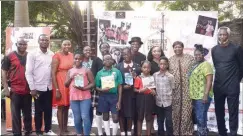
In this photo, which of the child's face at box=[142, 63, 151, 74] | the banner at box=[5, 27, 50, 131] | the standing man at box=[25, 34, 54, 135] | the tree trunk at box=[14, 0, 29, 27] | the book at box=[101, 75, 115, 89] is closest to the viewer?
the book at box=[101, 75, 115, 89]

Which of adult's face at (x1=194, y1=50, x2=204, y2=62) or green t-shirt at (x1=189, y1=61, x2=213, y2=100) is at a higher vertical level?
adult's face at (x1=194, y1=50, x2=204, y2=62)

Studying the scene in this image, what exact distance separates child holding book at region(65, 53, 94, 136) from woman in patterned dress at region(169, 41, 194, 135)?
147cm

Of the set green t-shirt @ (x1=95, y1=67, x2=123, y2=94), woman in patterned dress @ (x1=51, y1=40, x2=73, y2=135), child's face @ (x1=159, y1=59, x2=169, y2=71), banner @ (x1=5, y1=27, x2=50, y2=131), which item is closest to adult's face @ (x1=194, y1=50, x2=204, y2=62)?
child's face @ (x1=159, y1=59, x2=169, y2=71)

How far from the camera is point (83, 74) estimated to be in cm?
559

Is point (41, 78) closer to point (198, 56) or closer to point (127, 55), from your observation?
point (127, 55)

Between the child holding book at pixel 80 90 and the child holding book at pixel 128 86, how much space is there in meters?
0.56

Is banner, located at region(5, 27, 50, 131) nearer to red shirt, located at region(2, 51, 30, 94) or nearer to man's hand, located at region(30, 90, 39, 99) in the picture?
red shirt, located at region(2, 51, 30, 94)

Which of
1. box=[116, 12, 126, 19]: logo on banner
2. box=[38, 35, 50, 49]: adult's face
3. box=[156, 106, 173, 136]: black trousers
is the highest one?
box=[116, 12, 126, 19]: logo on banner

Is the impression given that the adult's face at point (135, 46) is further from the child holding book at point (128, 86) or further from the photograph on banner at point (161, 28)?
the photograph on banner at point (161, 28)

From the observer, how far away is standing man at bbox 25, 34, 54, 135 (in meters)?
5.75

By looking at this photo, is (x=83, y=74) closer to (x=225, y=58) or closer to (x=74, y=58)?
(x=74, y=58)

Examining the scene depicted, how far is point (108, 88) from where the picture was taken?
557 cm

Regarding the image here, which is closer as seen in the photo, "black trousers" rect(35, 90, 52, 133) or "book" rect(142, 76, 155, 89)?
"book" rect(142, 76, 155, 89)

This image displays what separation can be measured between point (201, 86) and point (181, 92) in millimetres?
376
